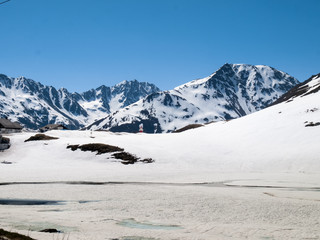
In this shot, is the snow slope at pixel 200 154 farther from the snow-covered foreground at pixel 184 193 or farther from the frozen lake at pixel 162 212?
the frozen lake at pixel 162 212

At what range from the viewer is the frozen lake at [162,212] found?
17125mm

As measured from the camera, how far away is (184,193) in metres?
31.9

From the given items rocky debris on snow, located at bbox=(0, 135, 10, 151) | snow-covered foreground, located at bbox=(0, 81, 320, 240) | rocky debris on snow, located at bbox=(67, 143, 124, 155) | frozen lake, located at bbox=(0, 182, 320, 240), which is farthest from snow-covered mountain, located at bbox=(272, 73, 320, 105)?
→ rocky debris on snow, located at bbox=(0, 135, 10, 151)

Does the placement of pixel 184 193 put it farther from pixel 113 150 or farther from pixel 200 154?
pixel 113 150

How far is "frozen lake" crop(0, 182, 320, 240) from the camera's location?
17125 mm

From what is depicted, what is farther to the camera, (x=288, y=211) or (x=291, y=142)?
(x=291, y=142)

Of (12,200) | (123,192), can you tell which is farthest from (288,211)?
(12,200)

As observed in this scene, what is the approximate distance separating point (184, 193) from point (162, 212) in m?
8.82

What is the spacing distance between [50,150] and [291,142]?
51.3 metres

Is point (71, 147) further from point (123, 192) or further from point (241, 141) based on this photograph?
point (123, 192)

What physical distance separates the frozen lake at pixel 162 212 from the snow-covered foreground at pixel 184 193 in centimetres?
5

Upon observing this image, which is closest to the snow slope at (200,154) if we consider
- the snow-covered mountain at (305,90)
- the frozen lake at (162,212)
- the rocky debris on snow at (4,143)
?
the rocky debris on snow at (4,143)

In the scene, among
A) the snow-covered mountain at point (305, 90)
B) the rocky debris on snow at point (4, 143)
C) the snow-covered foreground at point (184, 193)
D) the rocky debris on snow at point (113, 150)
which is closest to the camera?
the snow-covered foreground at point (184, 193)

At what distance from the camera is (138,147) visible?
2867 inches
